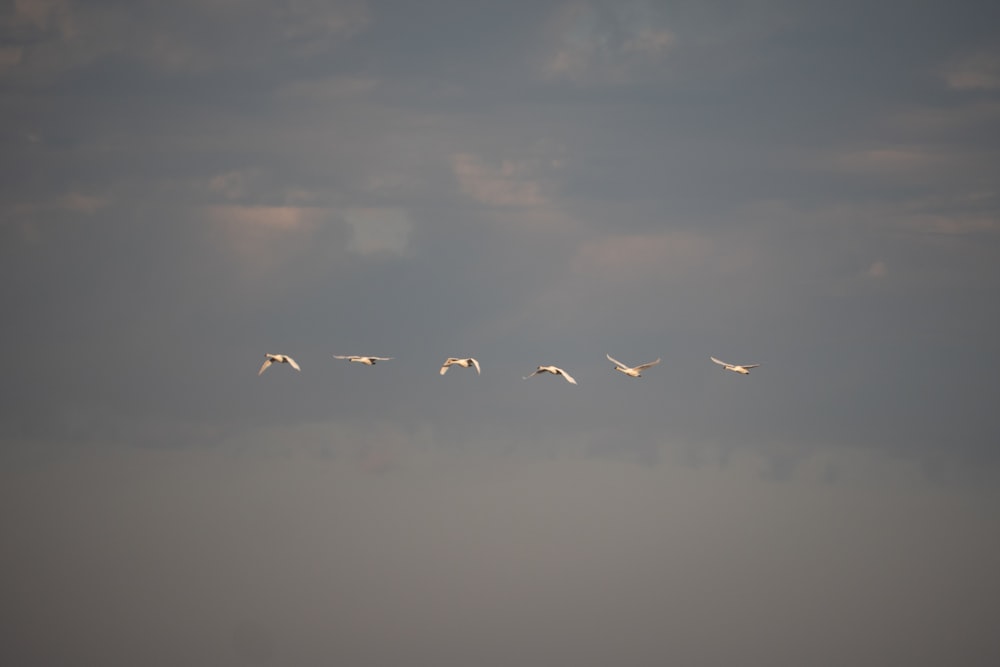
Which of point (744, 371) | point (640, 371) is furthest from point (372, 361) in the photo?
point (744, 371)

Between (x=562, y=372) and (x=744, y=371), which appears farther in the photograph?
(x=744, y=371)

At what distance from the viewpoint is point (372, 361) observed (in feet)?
603

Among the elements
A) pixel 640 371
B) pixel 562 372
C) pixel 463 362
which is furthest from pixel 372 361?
pixel 640 371

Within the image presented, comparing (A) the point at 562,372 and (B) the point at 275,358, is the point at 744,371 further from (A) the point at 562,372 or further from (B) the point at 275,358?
→ (B) the point at 275,358

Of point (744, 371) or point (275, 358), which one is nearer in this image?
point (275, 358)

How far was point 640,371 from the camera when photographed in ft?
602

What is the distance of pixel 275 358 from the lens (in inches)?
6905

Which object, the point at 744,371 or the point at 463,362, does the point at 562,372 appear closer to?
the point at 463,362

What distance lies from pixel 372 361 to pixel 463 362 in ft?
49.7

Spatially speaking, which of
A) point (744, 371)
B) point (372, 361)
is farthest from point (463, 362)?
point (744, 371)

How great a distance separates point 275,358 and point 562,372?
43731 millimetres

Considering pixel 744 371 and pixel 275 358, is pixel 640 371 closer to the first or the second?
pixel 744 371

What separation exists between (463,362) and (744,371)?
156 feet

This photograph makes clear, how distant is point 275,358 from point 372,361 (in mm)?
16200
